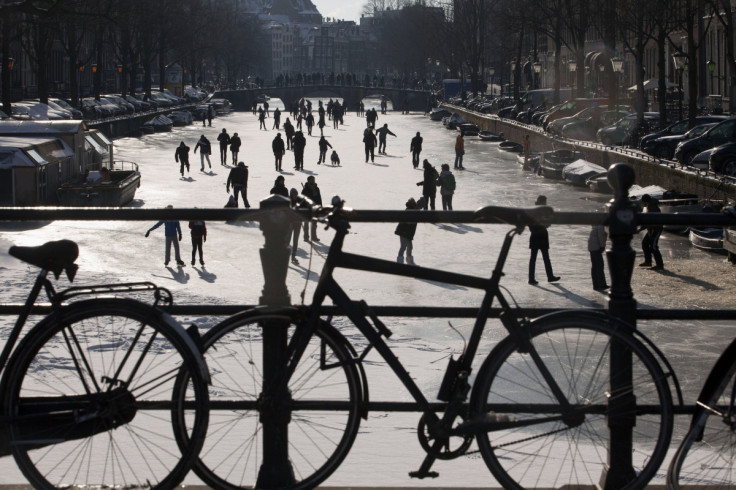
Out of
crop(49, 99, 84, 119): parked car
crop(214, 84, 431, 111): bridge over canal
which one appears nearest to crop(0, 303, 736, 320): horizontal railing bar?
crop(49, 99, 84, 119): parked car

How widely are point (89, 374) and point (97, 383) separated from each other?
43 millimetres

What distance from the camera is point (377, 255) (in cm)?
2830

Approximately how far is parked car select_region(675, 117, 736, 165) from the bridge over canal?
3781 inches

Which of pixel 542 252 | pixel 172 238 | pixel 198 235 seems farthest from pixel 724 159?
pixel 172 238

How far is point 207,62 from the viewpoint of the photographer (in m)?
158

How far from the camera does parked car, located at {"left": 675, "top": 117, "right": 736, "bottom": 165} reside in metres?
37.2

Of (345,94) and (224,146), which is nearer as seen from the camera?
(224,146)

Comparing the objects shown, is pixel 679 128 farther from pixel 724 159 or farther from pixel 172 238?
pixel 172 238

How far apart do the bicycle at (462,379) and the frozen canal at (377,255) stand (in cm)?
74

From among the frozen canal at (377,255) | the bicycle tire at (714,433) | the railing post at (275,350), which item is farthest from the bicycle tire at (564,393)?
the frozen canal at (377,255)

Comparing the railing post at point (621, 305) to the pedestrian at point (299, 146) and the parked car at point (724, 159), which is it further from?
the pedestrian at point (299, 146)

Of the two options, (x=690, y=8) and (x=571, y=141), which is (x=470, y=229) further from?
(x=571, y=141)

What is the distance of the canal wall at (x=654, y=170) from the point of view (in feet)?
103

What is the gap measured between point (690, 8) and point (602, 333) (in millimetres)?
42700
